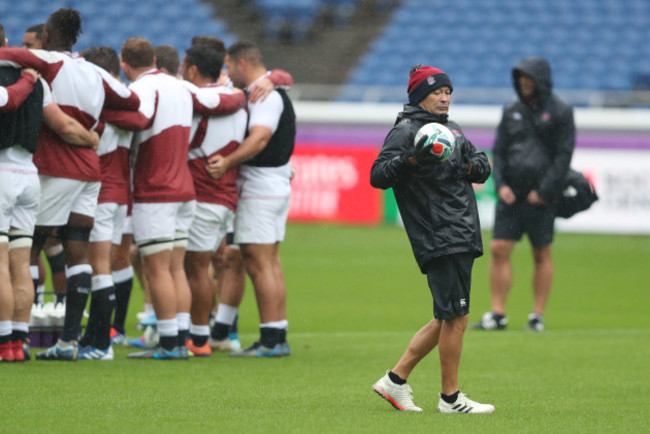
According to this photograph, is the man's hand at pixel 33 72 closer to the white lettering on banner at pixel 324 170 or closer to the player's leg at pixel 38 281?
the player's leg at pixel 38 281

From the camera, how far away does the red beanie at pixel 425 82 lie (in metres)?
5.98

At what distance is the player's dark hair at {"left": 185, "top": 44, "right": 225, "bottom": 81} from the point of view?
27.2ft

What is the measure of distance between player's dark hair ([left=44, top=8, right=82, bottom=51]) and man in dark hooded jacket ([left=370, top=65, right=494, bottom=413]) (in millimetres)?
2528

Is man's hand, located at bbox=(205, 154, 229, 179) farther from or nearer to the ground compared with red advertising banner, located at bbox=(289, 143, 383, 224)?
farther from the ground

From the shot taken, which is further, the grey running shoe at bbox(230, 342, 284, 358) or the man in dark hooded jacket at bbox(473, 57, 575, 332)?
the man in dark hooded jacket at bbox(473, 57, 575, 332)

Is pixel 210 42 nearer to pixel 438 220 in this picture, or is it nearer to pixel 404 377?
pixel 438 220

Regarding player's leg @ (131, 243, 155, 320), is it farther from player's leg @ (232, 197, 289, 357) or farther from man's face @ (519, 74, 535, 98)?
man's face @ (519, 74, 535, 98)

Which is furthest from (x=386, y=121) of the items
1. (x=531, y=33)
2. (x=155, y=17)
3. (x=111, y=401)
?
(x=111, y=401)

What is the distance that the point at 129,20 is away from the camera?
27344 mm

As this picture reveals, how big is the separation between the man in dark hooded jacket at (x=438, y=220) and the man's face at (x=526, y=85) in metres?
4.37

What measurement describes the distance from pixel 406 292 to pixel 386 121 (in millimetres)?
8874

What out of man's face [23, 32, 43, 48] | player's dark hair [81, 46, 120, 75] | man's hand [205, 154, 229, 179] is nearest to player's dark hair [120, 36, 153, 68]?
player's dark hair [81, 46, 120, 75]

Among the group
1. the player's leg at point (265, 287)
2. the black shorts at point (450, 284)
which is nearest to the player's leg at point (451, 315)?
the black shorts at point (450, 284)

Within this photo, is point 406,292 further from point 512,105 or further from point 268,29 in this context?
point 268,29
